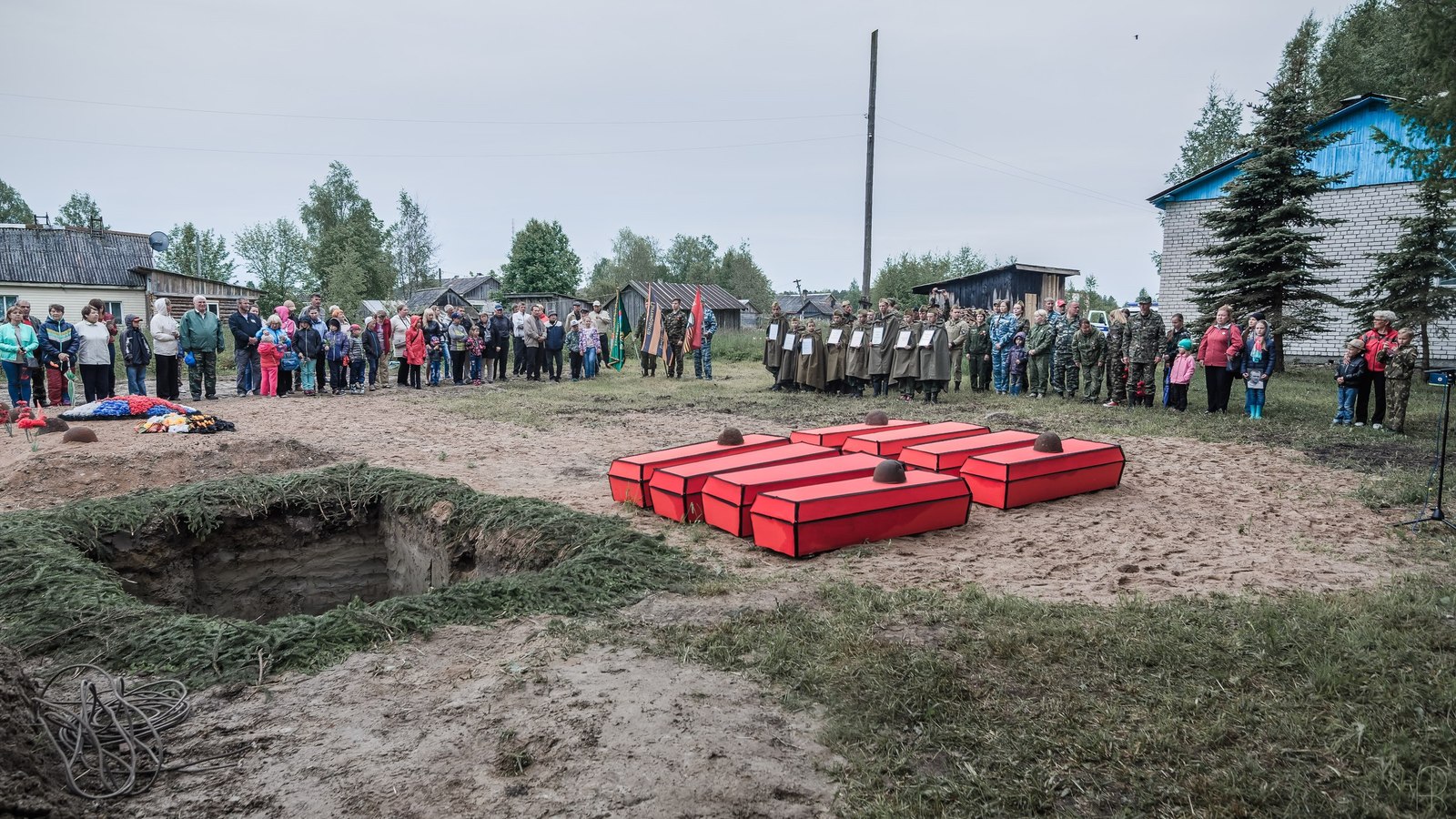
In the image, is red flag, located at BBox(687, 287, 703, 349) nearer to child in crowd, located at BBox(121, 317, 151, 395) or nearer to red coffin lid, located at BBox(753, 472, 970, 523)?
child in crowd, located at BBox(121, 317, 151, 395)

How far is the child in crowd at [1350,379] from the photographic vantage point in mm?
10602

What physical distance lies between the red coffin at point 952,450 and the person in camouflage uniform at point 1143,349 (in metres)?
6.33

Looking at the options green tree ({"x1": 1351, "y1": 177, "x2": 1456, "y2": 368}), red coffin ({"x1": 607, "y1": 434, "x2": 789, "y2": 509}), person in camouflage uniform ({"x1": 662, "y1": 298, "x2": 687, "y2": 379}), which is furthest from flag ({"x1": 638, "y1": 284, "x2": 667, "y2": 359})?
green tree ({"x1": 1351, "y1": 177, "x2": 1456, "y2": 368})

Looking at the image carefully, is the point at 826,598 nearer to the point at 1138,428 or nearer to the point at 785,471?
the point at 785,471

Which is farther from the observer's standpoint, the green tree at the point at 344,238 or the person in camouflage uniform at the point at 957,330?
the green tree at the point at 344,238

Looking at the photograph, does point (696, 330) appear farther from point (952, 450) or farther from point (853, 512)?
point (853, 512)

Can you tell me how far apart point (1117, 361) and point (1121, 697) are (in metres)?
11.4

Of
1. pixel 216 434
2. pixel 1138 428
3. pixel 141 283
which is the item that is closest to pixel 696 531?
pixel 216 434

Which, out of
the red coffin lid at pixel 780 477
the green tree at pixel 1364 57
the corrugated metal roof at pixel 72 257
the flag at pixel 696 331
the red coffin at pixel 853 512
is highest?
the green tree at pixel 1364 57

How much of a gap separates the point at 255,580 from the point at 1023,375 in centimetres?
1279

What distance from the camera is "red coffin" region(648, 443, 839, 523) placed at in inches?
248

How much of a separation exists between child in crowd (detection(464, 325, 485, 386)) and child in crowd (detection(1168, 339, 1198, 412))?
1330 centimetres

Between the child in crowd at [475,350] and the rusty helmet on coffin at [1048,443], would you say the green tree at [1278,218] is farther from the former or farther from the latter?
the child in crowd at [475,350]

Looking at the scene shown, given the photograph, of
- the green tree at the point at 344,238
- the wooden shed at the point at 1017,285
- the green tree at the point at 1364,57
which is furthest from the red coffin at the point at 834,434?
the green tree at the point at 344,238
